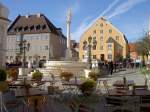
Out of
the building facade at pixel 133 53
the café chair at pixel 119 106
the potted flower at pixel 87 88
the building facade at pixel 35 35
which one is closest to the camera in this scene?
the café chair at pixel 119 106

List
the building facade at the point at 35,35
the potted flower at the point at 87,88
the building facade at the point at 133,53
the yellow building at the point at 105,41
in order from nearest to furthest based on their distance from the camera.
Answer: the potted flower at the point at 87,88, the building facade at the point at 133,53, the building facade at the point at 35,35, the yellow building at the point at 105,41

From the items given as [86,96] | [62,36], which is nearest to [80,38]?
[62,36]

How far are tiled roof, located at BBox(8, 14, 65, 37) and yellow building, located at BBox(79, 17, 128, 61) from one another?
910 cm

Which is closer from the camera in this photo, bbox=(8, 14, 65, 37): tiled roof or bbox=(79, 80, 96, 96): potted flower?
bbox=(79, 80, 96, 96): potted flower

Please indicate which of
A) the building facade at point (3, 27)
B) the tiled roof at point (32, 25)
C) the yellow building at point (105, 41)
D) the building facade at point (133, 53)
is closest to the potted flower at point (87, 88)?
the building facade at point (3, 27)

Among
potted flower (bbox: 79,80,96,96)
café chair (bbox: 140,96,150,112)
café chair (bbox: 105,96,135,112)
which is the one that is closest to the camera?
café chair (bbox: 105,96,135,112)

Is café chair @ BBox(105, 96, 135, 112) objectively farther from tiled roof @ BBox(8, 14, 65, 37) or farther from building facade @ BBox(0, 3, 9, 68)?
tiled roof @ BBox(8, 14, 65, 37)

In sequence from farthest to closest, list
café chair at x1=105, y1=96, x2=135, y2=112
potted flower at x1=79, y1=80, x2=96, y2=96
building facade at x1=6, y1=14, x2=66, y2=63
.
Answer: building facade at x1=6, y1=14, x2=66, y2=63 → potted flower at x1=79, y1=80, x2=96, y2=96 → café chair at x1=105, y1=96, x2=135, y2=112

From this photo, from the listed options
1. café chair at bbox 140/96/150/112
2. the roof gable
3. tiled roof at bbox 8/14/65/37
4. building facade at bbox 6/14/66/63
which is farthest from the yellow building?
café chair at bbox 140/96/150/112

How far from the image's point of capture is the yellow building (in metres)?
101

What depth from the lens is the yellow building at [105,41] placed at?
10119cm

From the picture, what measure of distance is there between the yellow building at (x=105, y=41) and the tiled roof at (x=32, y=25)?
910 centimetres

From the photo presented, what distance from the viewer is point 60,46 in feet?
345

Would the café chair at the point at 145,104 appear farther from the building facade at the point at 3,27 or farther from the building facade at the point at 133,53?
the building facade at the point at 133,53
